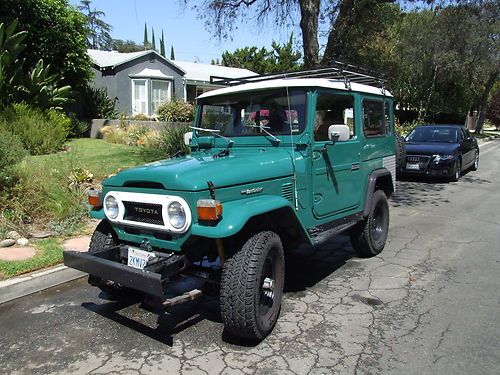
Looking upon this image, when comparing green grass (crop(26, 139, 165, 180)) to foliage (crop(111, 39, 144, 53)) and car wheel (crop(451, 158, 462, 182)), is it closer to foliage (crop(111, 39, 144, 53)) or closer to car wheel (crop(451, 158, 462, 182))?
car wheel (crop(451, 158, 462, 182))

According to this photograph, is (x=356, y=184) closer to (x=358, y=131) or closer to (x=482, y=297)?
(x=358, y=131)

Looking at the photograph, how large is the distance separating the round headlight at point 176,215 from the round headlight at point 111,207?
64 cm

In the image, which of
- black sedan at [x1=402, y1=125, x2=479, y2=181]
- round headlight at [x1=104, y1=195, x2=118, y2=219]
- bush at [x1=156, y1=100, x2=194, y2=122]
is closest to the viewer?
round headlight at [x1=104, y1=195, x2=118, y2=219]

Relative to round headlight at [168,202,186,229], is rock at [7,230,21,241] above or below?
below

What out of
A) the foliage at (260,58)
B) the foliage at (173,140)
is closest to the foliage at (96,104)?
the foliage at (173,140)

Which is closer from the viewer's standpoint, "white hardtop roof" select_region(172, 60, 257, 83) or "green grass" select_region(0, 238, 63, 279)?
"green grass" select_region(0, 238, 63, 279)

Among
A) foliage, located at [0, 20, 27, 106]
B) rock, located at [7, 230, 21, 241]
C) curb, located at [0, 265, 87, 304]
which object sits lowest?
curb, located at [0, 265, 87, 304]

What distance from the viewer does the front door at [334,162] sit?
4590 millimetres

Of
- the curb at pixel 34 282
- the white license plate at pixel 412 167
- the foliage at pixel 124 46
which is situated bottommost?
the curb at pixel 34 282

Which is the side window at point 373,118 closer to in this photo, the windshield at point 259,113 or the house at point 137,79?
the windshield at point 259,113

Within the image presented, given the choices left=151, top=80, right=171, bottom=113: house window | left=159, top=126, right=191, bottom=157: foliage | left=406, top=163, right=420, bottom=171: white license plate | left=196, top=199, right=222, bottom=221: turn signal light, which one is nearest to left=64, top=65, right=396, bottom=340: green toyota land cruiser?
left=196, top=199, right=222, bottom=221: turn signal light

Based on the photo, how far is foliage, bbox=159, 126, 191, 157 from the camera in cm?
1080

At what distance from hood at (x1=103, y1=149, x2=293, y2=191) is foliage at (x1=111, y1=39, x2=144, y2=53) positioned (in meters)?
73.1

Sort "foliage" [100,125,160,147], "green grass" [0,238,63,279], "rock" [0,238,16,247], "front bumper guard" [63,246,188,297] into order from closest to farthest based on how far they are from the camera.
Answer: "front bumper guard" [63,246,188,297]
"green grass" [0,238,63,279]
"rock" [0,238,16,247]
"foliage" [100,125,160,147]
